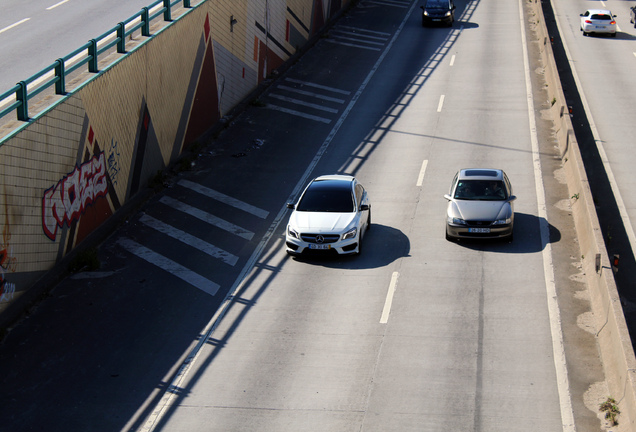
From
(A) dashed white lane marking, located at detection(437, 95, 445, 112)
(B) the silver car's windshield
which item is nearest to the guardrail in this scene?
(B) the silver car's windshield

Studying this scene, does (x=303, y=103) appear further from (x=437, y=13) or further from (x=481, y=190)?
(x=437, y=13)

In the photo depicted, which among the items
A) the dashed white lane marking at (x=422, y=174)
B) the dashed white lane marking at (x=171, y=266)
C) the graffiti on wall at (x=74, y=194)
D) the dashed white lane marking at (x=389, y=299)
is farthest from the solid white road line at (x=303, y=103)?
the dashed white lane marking at (x=389, y=299)

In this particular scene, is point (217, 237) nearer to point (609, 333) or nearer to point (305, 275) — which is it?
point (305, 275)

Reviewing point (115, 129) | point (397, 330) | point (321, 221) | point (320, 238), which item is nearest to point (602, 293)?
point (397, 330)

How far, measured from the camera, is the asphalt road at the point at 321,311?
1357cm

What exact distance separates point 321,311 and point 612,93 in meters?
22.2

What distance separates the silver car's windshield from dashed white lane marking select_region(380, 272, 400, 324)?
3494mm

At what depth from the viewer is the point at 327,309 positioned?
1706 centimetres

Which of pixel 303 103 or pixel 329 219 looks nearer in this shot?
pixel 329 219

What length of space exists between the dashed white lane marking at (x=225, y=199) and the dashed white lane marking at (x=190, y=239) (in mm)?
2174

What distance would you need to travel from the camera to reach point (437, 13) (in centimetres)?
4509

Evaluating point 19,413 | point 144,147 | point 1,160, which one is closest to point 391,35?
point 144,147

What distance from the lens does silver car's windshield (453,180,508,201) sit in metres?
20.7

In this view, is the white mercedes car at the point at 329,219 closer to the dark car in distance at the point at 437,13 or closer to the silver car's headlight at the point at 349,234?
the silver car's headlight at the point at 349,234
